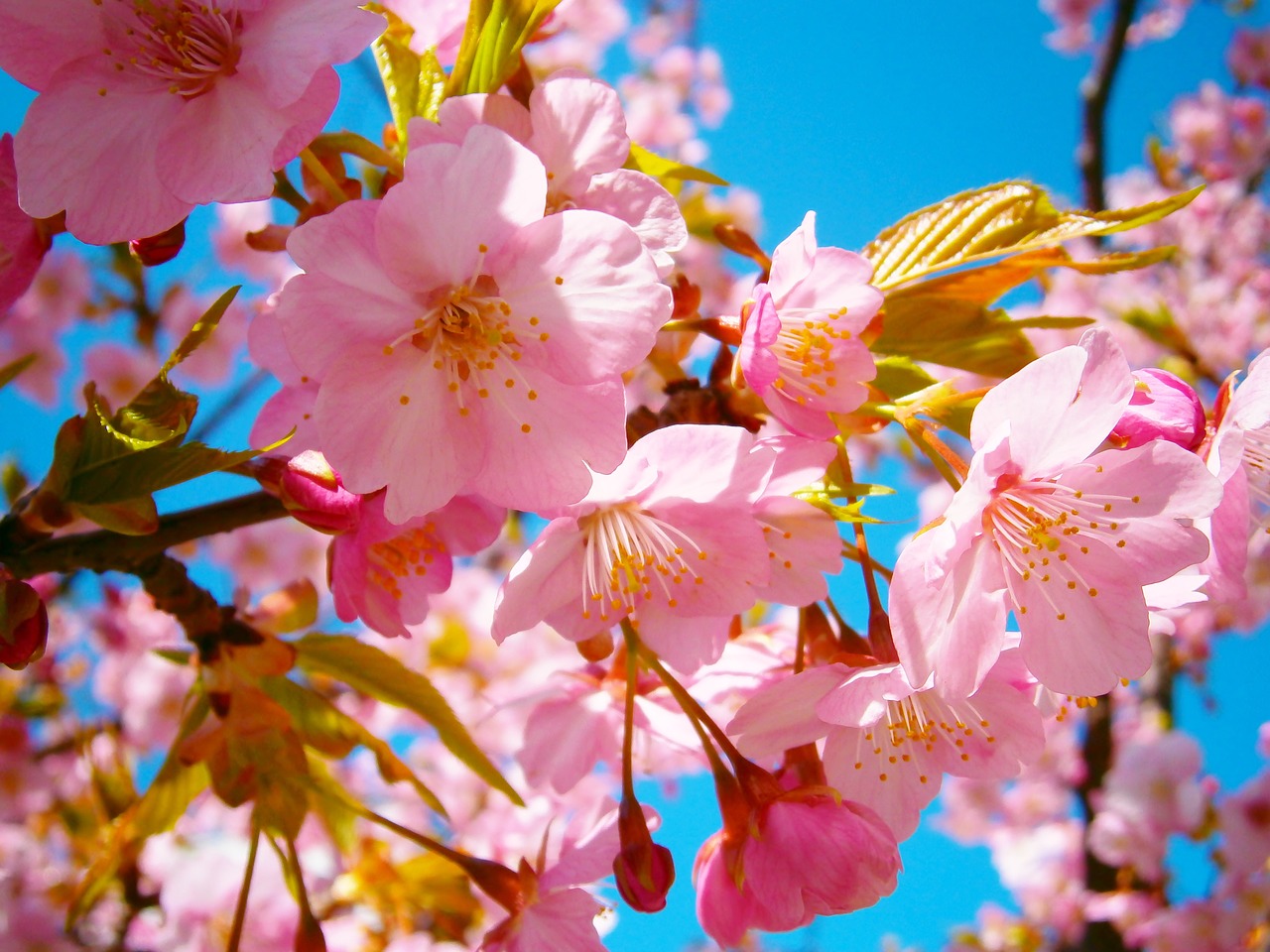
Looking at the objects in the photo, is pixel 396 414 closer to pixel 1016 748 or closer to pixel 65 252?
pixel 1016 748

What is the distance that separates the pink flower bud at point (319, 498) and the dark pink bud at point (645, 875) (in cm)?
37

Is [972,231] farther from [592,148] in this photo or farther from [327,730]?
[327,730]

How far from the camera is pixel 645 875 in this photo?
0.79 m

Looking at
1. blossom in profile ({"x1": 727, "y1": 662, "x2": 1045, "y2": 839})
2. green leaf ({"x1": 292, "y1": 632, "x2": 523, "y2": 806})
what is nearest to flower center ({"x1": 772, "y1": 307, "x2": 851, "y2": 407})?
blossom in profile ({"x1": 727, "y1": 662, "x2": 1045, "y2": 839})

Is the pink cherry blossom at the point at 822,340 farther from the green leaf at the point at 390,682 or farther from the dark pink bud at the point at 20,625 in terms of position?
the dark pink bud at the point at 20,625

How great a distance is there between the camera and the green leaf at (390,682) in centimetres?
90

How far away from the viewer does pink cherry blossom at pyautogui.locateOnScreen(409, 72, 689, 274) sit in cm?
76

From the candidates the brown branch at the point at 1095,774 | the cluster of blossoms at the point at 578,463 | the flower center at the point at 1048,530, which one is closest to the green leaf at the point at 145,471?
the cluster of blossoms at the point at 578,463

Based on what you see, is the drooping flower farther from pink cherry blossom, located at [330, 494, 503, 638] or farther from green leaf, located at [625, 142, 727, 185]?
green leaf, located at [625, 142, 727, 185]

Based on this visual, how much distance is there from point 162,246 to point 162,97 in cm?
11

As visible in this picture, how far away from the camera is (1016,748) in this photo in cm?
82

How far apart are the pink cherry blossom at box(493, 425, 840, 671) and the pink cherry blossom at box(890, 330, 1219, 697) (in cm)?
14

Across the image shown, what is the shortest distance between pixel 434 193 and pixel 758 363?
260 mm

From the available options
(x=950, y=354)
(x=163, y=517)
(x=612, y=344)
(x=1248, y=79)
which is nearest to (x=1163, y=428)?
(x=950, y=354)
